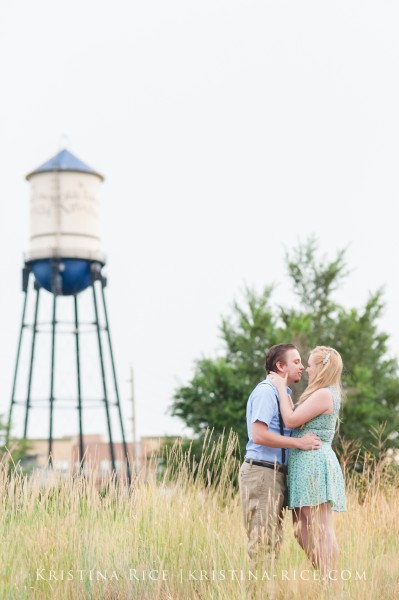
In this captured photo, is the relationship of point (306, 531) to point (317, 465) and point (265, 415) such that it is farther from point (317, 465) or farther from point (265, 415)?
point (265, 415)

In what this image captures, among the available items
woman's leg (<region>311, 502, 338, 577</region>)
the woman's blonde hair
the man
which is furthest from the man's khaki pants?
the woman's blonde hair

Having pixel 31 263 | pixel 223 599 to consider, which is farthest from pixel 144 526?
pixel 31 263

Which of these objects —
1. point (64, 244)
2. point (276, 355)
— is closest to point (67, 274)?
point (64, 244)

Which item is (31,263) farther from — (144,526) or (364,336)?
(144,526)

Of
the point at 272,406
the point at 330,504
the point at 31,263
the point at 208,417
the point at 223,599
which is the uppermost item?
the point at 31,263

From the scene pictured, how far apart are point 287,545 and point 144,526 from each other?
108 cm

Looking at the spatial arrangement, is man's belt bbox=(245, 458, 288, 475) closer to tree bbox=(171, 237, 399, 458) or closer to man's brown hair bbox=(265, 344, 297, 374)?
man's brown hair bbox=(265, 344, 297, 374)

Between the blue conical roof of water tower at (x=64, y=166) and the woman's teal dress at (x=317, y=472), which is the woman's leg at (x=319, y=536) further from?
the blue conical roof of water tower at (x=64, y=166)

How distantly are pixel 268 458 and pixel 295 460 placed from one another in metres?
0.17

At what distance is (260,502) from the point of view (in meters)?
6.74

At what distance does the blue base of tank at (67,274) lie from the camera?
83.8ft

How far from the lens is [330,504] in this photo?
6.80 m

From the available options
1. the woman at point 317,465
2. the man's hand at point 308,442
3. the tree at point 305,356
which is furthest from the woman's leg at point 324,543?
the tree at point 305,356

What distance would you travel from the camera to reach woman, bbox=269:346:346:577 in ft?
21.8
